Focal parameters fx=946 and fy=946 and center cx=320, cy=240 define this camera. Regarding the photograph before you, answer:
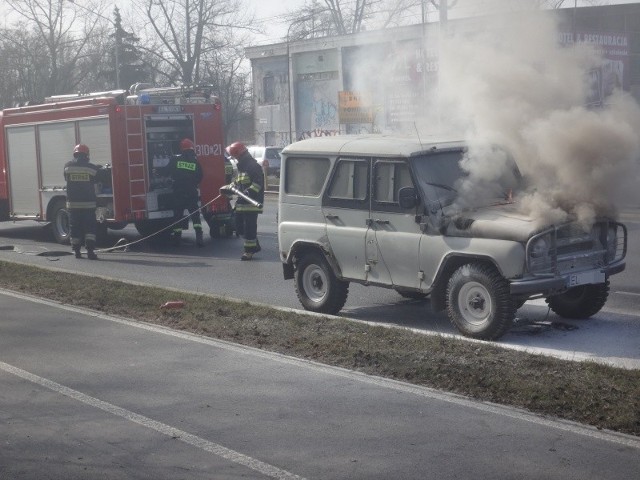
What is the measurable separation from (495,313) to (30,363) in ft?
13.7

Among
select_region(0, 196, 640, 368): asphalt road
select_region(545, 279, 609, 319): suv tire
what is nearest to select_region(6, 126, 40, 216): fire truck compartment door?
select_region(0, 196, 640, 368): asphalt road

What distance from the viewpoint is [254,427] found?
6.32 metres

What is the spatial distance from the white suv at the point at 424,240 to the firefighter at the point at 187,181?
22.1 ft

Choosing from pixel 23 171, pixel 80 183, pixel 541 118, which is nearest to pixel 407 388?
pixel 541 118

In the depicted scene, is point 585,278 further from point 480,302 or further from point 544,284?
point 480,302

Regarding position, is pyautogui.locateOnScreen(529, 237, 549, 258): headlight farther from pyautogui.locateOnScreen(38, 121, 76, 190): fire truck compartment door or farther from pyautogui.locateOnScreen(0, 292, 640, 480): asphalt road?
pyautogui.locateOnScreen(38, 121, 76, 190): fire truck compartment door

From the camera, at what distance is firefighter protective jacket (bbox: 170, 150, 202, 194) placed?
56.2 ft

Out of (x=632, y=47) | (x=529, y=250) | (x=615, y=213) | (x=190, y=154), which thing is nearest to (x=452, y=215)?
(x=529, y=250)

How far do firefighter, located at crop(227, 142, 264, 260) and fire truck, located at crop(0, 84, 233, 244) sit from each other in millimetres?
1683

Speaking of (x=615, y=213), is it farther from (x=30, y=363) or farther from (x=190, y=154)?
(x=190, y=154)

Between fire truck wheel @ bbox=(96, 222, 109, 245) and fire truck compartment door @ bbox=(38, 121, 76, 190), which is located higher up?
fire truck compartment door @ bbox=(38, 121, 76, 190)

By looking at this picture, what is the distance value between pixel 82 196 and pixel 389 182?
8.21m

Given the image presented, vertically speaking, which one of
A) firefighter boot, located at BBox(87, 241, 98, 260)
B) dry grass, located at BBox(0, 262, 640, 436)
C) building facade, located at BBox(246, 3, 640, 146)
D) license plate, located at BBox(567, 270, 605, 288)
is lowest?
dry grass, located at BBox(0, 262, 640, 436)

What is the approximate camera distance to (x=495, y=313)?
8539 millimetres
